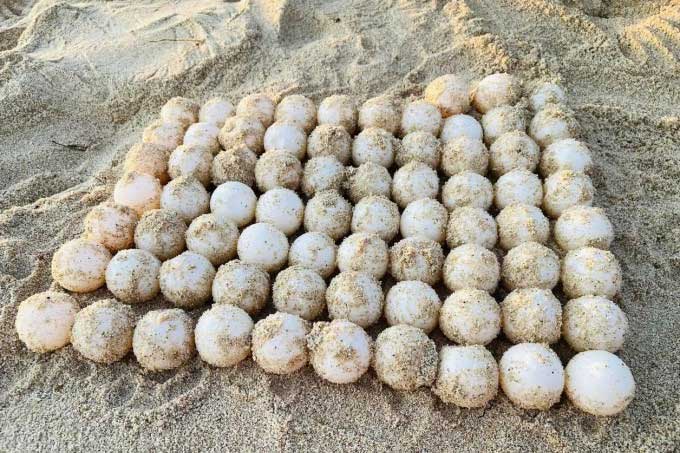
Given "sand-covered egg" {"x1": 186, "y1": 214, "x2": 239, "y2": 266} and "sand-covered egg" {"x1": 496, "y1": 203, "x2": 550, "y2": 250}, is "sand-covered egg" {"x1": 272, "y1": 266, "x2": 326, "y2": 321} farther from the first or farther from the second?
"sand-covered egg" {"x1": 496, "y1": 203, "x2": 550, "y2": 250}

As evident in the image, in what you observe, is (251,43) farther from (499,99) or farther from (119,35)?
(499,99)

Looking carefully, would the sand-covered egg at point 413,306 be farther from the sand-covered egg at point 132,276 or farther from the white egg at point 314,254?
the sand-covered egg at point 132,276

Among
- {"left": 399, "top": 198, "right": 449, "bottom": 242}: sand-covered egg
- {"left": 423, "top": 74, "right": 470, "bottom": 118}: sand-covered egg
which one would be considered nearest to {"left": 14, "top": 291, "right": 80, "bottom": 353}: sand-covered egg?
{"left": 399, "top": 198, "right": 449, "bottom": 242}: sand-covered egg

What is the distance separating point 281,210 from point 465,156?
2.53ft

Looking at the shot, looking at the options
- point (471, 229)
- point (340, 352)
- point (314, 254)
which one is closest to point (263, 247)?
point (314, 254)

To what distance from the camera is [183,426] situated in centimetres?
188

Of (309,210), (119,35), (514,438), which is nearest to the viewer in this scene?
(514,438)

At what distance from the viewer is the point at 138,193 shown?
2.41m

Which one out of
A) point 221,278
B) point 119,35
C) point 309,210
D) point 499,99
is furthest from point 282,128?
point 119,35

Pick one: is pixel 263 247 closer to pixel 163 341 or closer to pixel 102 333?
pixel 163 341

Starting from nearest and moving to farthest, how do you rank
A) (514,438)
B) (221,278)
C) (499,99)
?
1. (514,438)
2. (221,278)
3. (499,99)

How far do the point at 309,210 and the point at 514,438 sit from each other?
3.48 feet

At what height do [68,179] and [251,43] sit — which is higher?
[251,43]

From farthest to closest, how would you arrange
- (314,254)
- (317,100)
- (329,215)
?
(317,100)
(329,215)
(314,254)
